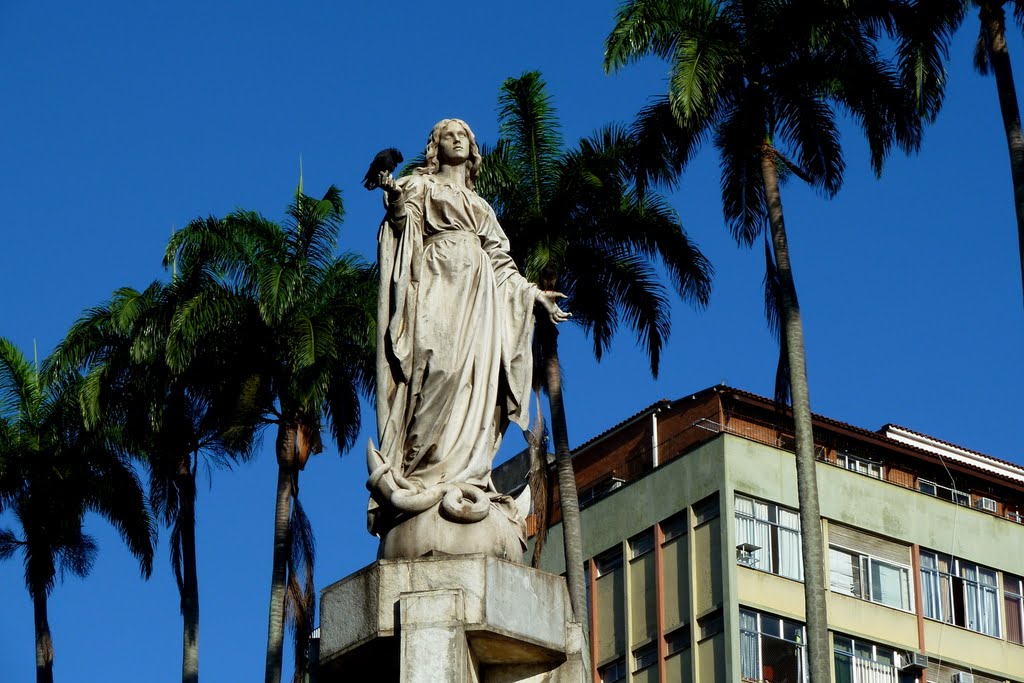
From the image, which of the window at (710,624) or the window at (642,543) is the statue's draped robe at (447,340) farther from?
the window at (642,543)

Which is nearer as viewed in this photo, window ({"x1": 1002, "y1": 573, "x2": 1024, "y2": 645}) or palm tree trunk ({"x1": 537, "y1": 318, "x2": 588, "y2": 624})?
palm tree trunk ({"x1": 537, "y1": 318, "x2": 588, "y2": 624})

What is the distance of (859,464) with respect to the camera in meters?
52.0

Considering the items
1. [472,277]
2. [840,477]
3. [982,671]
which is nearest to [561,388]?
[840,477]

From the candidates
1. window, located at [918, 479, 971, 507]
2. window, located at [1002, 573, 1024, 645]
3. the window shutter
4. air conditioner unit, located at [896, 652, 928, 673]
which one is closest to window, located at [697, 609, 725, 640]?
the window shutter

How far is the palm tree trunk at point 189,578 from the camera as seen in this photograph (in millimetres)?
Answer: 43656

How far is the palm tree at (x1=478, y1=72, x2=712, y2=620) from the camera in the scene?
40.0m

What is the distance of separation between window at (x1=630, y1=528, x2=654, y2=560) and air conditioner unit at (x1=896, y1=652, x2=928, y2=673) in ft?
A: 19.5

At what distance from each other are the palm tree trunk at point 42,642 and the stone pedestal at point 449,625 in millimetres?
36140

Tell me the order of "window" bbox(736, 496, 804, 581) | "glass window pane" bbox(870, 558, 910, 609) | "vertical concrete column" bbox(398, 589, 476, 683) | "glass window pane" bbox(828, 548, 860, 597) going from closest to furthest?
"vertical concrete column" bbox(398, 589, 476, 683) < "window" bbox(736, 496, 804, 581) < "glass window pane" bbox(828, 548, 860, 597) < "glass window pane" bbox(870, 558, 910, 609)

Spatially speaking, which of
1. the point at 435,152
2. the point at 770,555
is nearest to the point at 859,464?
the point at 770,555

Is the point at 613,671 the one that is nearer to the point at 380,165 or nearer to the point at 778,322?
the point at 778,322

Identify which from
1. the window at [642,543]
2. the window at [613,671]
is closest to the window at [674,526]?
the window at [642,543]

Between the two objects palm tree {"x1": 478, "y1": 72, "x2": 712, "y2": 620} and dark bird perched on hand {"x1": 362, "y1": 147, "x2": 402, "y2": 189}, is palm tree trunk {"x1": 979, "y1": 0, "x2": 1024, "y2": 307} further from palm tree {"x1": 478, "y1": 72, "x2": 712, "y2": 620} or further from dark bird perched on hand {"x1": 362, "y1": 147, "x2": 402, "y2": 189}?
dark bird perched on hand {"x1": 362, "y1": 147, "x2": 402, "y2": 189}

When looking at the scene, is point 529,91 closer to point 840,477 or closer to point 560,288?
point 560,288
